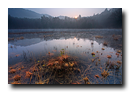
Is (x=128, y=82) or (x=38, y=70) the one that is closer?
(x=128, y=82)

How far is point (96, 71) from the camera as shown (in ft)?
16.9

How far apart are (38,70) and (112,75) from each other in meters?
5.49

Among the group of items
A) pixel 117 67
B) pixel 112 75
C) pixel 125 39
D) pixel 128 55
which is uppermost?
pixel 125 39

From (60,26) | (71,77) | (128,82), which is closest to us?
(128,82)

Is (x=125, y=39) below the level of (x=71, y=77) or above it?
above

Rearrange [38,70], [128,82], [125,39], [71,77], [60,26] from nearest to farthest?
[128,82] < [71,77] < [125,39] < [38,70] < [60,26]
